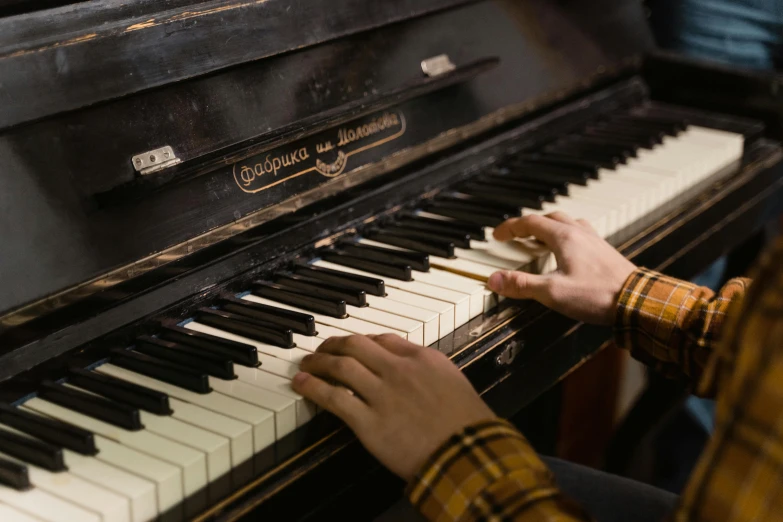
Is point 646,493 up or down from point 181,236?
down

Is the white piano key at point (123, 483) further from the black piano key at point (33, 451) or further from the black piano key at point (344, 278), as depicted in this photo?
the black piano key at point (344, 278)

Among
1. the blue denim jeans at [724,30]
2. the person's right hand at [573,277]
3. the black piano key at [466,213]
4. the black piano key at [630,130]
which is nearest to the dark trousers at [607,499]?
the person's right hand at [573,277]

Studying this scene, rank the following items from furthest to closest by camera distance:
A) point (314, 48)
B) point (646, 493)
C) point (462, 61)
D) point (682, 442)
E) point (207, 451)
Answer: point (682, 442) → point (462, 61) → point (314, 48) → point (646, 493) → point (207, 451)

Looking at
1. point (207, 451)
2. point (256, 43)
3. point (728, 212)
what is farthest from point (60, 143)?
point (728, 212)

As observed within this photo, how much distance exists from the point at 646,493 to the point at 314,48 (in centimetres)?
93

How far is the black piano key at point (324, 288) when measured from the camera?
4.34 ft

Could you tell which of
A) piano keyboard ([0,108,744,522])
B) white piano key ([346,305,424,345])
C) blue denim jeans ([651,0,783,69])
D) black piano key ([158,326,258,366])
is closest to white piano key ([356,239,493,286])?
piano keyboard ([0,108,744,522])

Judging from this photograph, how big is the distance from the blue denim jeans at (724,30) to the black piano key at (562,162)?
2.62 ft

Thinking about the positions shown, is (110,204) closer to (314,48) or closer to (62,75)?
(62,75)

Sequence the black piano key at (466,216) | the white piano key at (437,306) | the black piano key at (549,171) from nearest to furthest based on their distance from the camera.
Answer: the white piano key at (437,306) → the black piano key at (466,216) → the black piano key at (549,171)

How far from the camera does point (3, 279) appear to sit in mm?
1104

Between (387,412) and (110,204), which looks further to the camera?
(110,204)

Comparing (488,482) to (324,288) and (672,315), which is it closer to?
(324,288)

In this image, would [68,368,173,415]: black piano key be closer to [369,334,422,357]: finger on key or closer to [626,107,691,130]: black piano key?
[369,334,422,357]: finger on key
